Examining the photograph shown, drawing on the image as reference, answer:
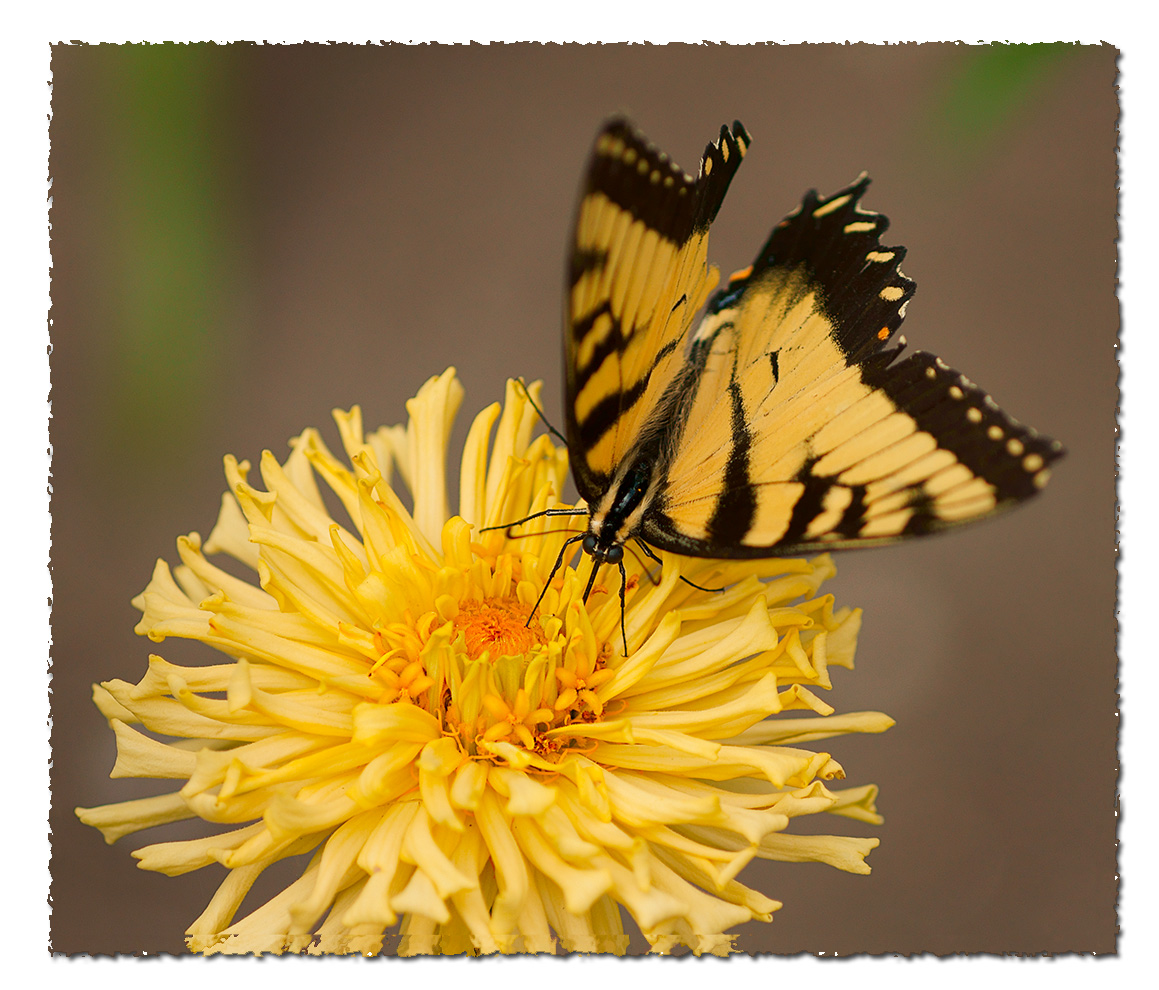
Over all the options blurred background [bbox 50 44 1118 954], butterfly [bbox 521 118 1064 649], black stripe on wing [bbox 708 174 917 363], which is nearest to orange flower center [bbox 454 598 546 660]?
butterfly [bbox 521 118 1064 649]

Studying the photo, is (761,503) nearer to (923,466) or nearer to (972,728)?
(923,466)

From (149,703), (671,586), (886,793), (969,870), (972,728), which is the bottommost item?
(969,870)

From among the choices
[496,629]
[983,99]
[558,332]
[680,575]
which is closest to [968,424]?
[680,575]

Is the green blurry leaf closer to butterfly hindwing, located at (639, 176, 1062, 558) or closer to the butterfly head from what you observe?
butterfly hindwing, located at (639, 176, 1062, 558)

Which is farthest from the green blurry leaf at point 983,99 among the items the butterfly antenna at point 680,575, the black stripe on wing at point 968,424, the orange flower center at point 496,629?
the orange flower center at point 496,629

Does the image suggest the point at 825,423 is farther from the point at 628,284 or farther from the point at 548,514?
the point at 548,514

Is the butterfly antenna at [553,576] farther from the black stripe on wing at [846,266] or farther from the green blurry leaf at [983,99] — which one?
the green blurry leaf at [983,99]

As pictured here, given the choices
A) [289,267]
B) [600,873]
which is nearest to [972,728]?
[600,873]

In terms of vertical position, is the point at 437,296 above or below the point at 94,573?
above
